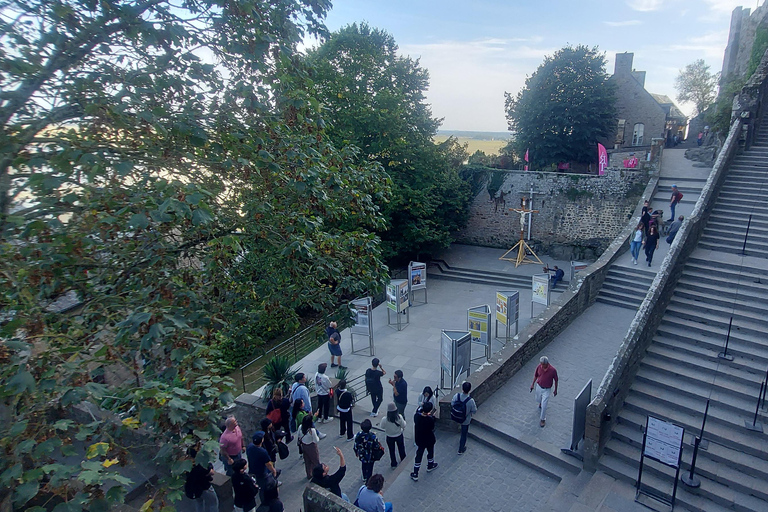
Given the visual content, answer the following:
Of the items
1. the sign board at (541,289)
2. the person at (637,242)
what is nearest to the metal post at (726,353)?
the sign board at (541,289)

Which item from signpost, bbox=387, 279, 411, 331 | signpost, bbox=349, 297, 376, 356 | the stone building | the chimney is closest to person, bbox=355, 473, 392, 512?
signpost, bbox=349, 297, 376, 356

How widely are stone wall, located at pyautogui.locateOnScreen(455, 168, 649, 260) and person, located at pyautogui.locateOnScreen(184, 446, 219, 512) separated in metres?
20.0

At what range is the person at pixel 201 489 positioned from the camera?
5879mm

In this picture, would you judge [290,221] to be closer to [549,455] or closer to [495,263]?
[549,455]

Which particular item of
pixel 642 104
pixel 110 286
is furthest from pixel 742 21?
pixel 110 286

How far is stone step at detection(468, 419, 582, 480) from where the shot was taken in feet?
24.2

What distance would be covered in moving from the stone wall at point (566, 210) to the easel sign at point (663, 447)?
16.5 meters

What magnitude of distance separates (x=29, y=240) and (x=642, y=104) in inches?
1348

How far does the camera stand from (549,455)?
7.62 m

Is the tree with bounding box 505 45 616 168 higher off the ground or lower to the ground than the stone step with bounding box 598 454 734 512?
higher

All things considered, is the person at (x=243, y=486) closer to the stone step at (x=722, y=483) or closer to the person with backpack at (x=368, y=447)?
the person with backpack at (x=368, y=447)

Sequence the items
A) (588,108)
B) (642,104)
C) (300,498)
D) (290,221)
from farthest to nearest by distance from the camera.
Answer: (642,104) → (588,108) → (300,498) → (290,221)

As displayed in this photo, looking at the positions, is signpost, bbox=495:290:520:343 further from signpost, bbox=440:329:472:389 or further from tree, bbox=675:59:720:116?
tree, bbox=675:59:720:116

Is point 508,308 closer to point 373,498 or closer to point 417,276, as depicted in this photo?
point 417,276
